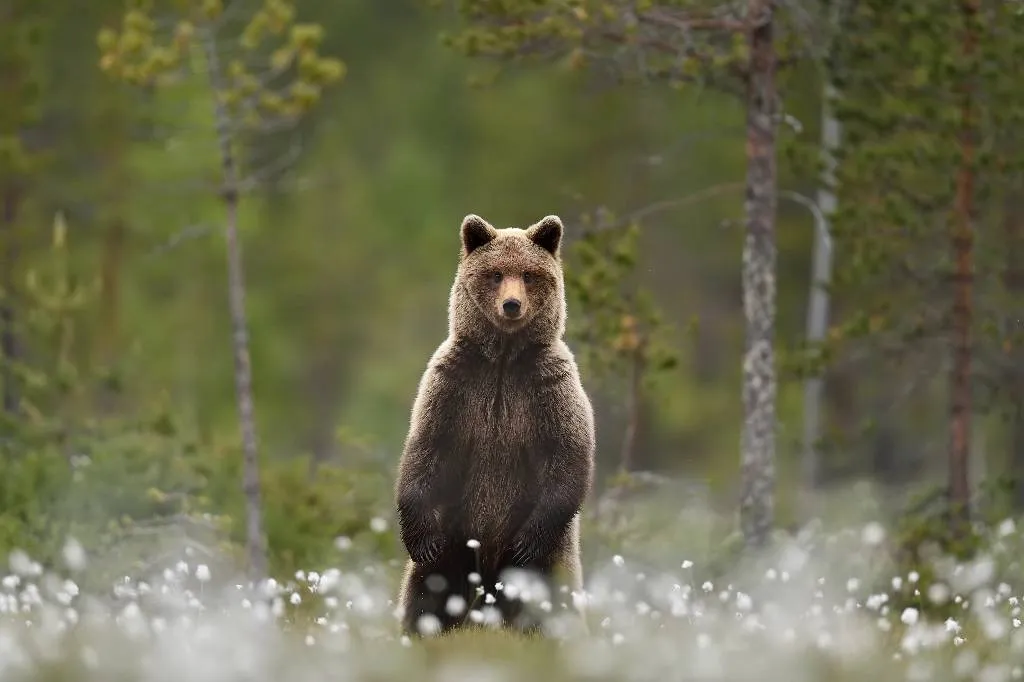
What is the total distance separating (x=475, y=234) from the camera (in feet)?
26.7

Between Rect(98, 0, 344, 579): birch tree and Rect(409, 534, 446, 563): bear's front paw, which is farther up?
Rect(98, 0, 344, 579): birch tree

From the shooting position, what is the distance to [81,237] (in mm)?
28312

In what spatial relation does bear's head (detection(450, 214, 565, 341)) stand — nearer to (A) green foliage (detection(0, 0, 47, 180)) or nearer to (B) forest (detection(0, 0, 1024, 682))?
(B) forest (detection(0, 0, 1024, 682))

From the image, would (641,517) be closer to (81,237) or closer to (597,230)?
(597,230)

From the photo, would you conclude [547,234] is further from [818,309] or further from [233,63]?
[818,309]

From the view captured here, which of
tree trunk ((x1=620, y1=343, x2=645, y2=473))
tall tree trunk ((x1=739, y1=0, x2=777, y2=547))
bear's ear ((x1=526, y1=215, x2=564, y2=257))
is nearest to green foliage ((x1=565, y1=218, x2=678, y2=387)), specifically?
tree trunk ((x1=620, y1=343, x2=645, y2=473))

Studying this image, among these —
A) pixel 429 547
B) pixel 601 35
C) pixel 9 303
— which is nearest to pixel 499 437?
pixel 429 547

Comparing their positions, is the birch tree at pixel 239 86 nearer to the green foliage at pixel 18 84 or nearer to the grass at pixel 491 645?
the grass at pixel 491 645

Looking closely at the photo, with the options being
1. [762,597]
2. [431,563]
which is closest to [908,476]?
[762,597]

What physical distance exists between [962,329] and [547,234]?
314 inches

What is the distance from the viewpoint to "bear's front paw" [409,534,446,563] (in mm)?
8094

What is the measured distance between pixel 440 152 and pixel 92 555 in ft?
53.1

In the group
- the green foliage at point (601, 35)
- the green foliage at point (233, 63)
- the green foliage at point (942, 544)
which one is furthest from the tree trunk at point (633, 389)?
the green foliage at point (233, 63)

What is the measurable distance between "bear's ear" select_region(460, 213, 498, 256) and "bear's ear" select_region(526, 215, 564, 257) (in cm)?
19
